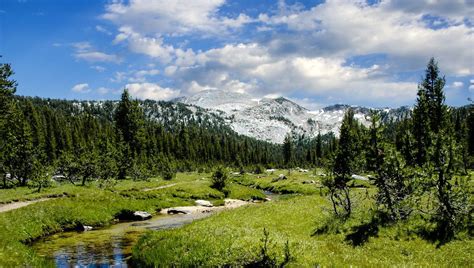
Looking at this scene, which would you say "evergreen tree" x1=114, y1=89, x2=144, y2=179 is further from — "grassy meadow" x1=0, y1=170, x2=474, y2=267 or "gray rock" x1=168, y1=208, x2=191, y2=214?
"grassy meadow" x1=0, y1=170, x2=474, y2=267

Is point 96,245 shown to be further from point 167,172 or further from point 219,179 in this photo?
point 167,172

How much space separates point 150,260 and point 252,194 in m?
52.8

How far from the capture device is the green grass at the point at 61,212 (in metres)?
23.1

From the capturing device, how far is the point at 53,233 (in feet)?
117

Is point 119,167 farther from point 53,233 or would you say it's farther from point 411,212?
point 411,212

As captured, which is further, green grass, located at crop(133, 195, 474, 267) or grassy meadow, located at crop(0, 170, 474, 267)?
grassy meadow, located at crop(0, 170, 474, 267)

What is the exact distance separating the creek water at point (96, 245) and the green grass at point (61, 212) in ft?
6.00

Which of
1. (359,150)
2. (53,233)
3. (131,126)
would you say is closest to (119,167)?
(131,126)

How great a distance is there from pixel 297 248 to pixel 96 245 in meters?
18.7

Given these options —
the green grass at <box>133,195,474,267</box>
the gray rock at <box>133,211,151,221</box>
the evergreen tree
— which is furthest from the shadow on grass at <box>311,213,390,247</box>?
the evergreen tree

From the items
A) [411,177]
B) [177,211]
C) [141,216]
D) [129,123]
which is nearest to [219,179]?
[177,211]

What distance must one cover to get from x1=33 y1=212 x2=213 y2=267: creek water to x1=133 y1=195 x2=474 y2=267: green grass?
2318 millimetres

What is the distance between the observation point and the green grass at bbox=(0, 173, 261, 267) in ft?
75.8

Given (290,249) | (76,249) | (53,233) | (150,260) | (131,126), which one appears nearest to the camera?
(290,249)
